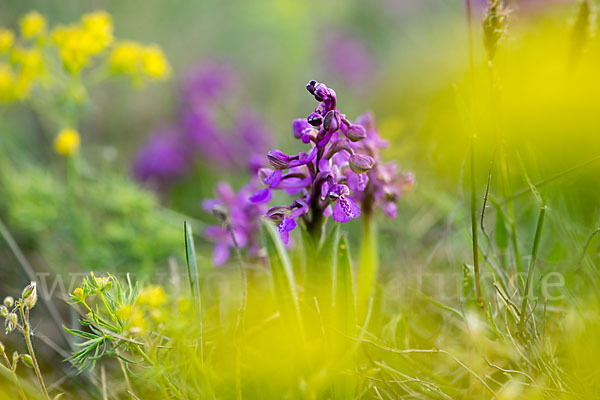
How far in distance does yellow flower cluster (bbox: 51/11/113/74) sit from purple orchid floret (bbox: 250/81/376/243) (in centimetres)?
101

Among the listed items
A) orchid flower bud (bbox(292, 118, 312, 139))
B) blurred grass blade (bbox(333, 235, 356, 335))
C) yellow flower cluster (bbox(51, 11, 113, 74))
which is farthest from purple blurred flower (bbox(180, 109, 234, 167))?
blurred grass blade (bbox(333, 235, 356, 335))

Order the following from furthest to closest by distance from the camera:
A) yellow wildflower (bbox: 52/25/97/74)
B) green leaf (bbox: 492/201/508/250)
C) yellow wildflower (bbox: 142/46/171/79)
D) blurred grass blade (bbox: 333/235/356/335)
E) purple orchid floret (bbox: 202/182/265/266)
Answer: yellow wildflower (bbox: 142/46/171/79) < yellow wildflower (bbox: 52/25/97/74) < purple orchid floret (bbox: 202/182/265/266) < green leaf (bbox: 492/201/508/250) < blurred grass blade (bbox: 333/235/356/335)

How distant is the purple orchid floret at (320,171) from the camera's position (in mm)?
1119

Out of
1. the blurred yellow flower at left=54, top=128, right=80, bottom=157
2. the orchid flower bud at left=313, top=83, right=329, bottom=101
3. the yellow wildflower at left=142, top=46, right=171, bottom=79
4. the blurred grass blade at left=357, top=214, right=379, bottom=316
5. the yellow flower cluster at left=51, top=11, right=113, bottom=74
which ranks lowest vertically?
the blurred grass blade at left=357, top=214, right=379, bottom=316

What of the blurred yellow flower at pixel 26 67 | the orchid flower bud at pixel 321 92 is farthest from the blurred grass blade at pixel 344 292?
the blurred yellow flower at pixel 26 67

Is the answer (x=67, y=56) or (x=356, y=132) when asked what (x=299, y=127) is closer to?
(x=356, y=132)

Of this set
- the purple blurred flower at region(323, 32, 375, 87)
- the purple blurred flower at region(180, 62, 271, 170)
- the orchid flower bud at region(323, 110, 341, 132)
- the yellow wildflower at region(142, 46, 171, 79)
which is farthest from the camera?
the purple blurred flower at region(323, 32, 375, 87)

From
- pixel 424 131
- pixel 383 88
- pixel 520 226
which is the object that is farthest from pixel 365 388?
pixel 383 88

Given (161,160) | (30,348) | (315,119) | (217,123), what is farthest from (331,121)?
(217,123)

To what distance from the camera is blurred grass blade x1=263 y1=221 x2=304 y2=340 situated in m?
1.24

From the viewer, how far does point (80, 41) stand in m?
1.84

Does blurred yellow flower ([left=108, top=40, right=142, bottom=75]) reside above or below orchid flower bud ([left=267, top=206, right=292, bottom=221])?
above

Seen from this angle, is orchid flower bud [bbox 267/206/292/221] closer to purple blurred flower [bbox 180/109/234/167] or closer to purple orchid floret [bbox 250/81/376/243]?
purple orchid floret [bbox 250/81/376/243]

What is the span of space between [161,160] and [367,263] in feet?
5.40
